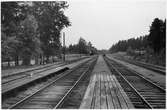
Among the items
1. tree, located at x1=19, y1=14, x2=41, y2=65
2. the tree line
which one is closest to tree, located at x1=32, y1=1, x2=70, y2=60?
the tree line

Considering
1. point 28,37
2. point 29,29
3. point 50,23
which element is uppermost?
point 50,23

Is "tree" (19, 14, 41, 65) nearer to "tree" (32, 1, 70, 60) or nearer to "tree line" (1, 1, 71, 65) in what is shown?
"tree line" (1, 1, 71, 65)

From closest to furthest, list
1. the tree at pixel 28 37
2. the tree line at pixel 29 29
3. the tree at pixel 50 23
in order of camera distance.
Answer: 1. the tree line at pixel 29 29
2. the tree at pixel 28 37
3. the tree at pixel 50 23

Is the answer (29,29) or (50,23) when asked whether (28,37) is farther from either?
(50,23)

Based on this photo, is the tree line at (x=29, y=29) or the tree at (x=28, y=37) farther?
the tree at (x=28, y=37)

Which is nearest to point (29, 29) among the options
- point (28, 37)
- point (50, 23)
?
point (28, 37)

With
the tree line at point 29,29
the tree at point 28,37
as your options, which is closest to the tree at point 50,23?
the tree line at point 29,29

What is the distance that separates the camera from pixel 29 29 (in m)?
32.2

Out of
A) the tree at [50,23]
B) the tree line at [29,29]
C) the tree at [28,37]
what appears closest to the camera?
the tree line at [29,29]

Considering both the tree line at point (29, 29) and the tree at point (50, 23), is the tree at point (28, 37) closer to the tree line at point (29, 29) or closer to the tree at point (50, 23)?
the tree line at point (29, 29)

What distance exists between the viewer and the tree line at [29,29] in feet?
88.1

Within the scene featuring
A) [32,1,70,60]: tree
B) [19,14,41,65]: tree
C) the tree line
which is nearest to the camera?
the tree line

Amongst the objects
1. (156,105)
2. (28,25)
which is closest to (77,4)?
(156,105)

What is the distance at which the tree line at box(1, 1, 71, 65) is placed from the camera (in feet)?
88.1
